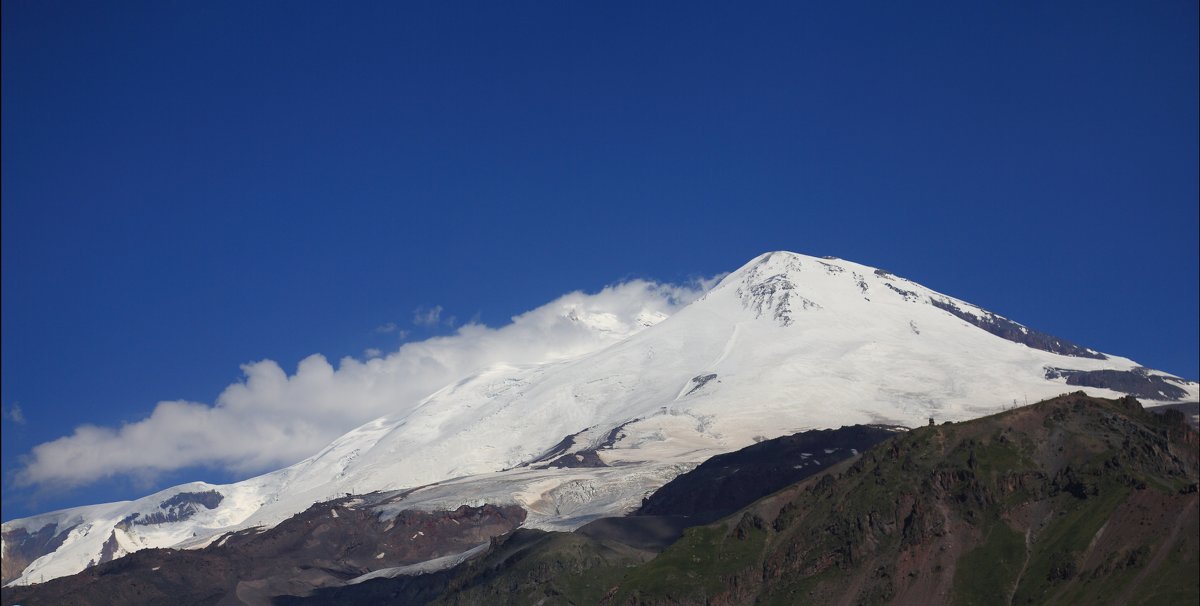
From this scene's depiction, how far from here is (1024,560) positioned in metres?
184

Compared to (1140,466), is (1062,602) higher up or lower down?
lower down

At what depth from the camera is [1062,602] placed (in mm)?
167875

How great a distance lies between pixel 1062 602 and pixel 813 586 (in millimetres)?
41078

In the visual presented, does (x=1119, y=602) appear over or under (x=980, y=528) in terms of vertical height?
under

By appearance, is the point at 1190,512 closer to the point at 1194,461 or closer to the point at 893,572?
the point at 1194,461

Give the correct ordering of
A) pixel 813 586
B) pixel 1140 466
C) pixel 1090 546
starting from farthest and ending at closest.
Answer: pixel 813 586 → pixel 1140 466 → pixel 1090 546

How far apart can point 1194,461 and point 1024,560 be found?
97.5 ft

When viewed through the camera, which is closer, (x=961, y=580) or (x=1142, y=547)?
(x=1142, y=547)

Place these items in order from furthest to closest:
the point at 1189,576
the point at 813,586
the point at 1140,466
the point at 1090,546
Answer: the point at 813,586 → the point at 1140,466 → the point at 1090,546 → the point at 1189,576

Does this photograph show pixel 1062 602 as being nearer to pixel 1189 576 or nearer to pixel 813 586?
pixel 1189 576

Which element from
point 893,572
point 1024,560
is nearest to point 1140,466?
point 1024,560

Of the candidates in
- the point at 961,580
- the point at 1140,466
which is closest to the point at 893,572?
the point at 961,580

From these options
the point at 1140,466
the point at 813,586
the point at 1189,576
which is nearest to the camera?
the point at 1189,576

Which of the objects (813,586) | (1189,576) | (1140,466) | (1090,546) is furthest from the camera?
(813,586)
